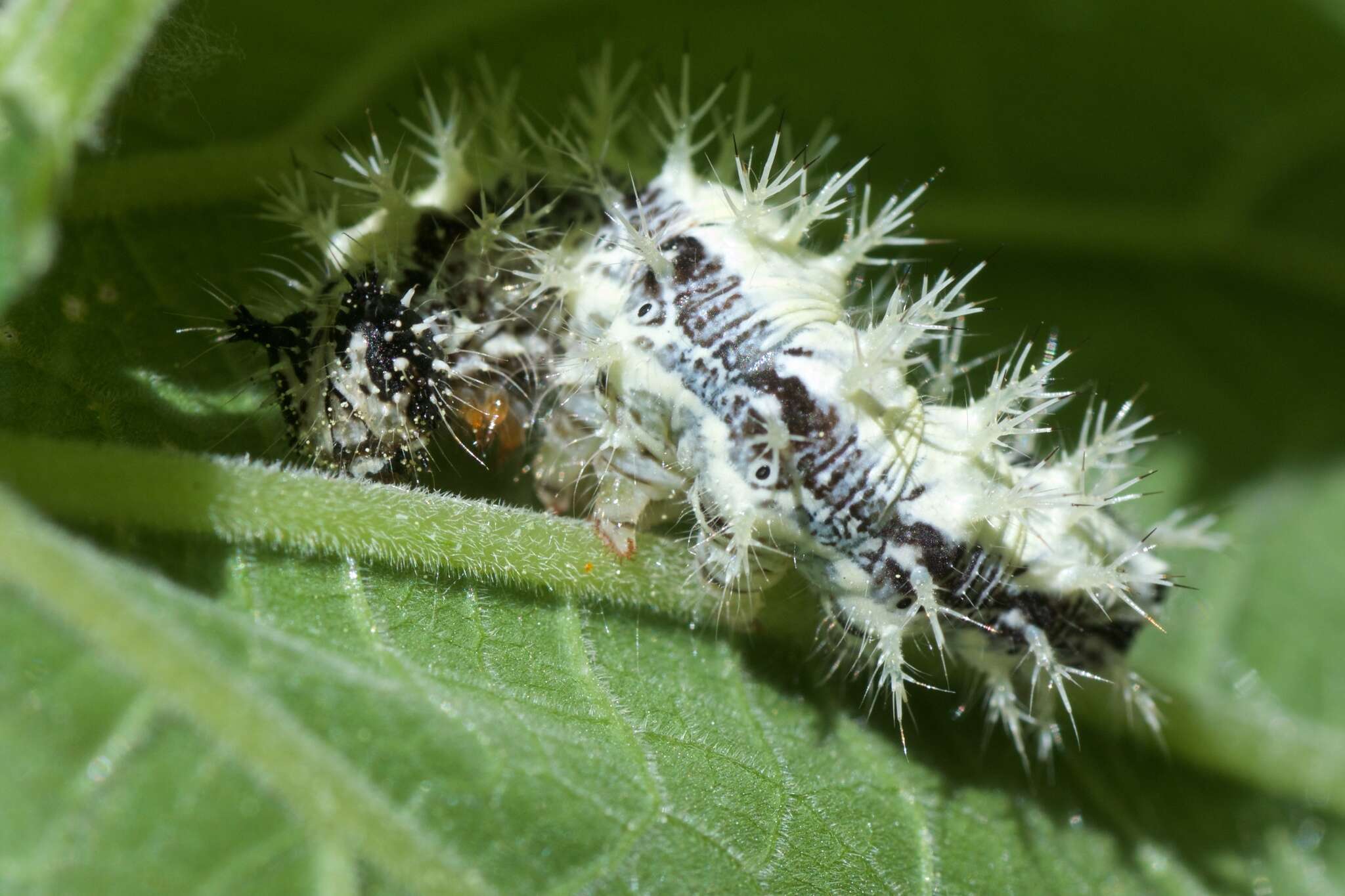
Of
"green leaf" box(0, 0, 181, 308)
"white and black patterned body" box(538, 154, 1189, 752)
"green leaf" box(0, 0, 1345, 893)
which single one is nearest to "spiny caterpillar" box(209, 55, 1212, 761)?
"white and black patterned body" box(538, 154, 1189, 752)

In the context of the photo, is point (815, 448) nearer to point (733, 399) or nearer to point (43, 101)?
point (733, 399)

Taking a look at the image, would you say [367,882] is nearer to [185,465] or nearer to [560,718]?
[560,718]

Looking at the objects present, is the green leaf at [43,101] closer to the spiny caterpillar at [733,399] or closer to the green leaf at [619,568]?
the green leaf at [619,568]

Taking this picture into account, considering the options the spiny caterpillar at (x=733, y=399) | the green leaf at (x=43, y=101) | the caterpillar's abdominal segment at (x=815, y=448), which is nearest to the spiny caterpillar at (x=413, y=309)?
the spiny caterpillar at (x=733, y=399)

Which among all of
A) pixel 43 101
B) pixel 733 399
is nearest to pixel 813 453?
pixel 733 399

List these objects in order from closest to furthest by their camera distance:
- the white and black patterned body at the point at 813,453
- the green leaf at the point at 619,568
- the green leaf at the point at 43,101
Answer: the green leaf at the point at 43,101, the green leaf at the point at 619,568, the white and black patterned body at the point at 813,453

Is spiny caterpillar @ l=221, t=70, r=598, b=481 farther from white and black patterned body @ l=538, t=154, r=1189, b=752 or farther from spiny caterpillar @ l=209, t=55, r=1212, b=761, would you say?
white and black patterned body @ l=538, t=154, r=1189, b=752
